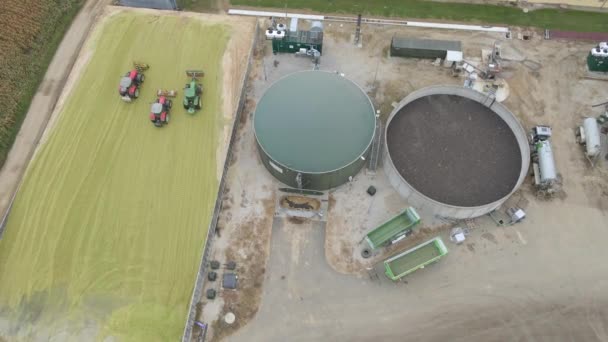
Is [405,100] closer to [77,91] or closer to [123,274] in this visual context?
[123,274]

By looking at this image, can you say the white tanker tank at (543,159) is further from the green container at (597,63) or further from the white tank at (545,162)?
the green container at (597,63)

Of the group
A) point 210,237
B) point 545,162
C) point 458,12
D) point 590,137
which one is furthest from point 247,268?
point 458,12

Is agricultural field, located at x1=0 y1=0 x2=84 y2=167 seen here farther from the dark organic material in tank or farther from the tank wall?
the dark organic material in tank

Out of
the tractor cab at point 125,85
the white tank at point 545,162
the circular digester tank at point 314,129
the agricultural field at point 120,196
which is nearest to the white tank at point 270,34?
the agricultural field at point 120,196

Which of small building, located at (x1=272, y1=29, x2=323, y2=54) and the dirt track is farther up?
small building, located at (x1=272, y1=29, x2=323, y2=54)

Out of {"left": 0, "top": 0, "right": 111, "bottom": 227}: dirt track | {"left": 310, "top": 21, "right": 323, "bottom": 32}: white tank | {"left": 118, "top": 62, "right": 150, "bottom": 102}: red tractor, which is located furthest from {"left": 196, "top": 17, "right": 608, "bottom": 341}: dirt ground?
{"left": 0, "top": 0, "right": 111, "bottom": 227}: dirt track

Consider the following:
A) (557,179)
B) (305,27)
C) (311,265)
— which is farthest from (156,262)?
(557,179)
